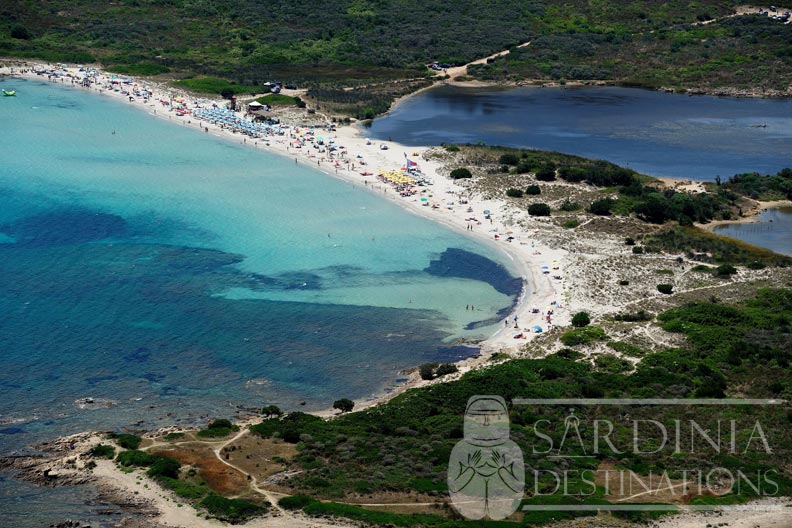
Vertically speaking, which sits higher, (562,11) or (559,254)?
(562,11)

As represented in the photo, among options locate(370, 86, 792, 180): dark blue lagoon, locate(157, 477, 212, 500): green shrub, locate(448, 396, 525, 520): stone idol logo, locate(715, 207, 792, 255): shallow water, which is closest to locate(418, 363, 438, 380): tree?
locate(448, 396, 525, 520): stone idol logo

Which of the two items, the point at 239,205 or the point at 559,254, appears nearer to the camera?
the point at 559,254

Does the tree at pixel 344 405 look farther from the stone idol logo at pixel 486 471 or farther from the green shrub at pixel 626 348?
the green shrub at pixel 626 348

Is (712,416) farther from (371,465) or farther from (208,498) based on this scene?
(208,498)

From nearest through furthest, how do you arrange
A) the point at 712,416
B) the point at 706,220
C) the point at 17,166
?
1. the point at 712,416
2. the point at 706,220
3. the point at 17,166

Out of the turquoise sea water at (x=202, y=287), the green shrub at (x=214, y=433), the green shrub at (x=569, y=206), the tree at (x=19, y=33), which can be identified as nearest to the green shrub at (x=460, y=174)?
the turquoise sea water at (x=202, y=287)

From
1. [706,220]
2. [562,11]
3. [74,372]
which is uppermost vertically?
[562,11]

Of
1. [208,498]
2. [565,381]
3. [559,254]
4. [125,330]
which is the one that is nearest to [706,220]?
[559,254]
